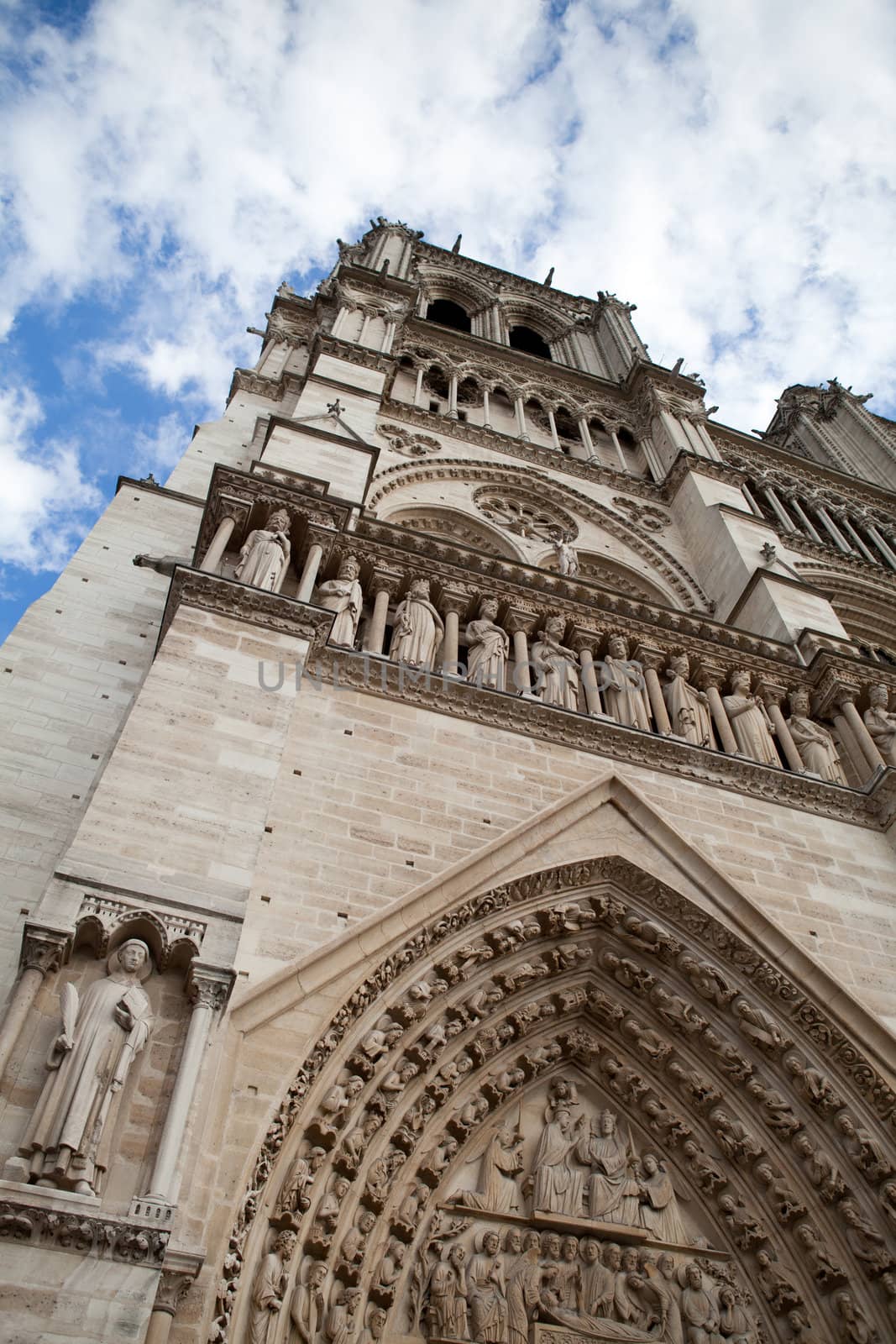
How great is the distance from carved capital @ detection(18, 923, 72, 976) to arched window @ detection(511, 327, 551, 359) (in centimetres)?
2135

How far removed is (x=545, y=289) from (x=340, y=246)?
7463 millimetres

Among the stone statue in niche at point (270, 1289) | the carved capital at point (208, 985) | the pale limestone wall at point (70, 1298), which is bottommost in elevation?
the pale limestone wall at point (70, 1298)

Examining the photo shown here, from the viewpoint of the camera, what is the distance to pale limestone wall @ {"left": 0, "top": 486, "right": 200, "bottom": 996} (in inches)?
229

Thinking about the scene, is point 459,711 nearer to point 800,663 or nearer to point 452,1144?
point 452,1144

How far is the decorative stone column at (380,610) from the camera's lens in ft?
25.2

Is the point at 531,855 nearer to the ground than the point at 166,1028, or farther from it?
farther from it

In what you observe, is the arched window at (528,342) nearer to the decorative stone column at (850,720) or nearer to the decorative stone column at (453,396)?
the decorative stone column at (453,396)

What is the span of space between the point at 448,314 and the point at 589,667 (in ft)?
55.8

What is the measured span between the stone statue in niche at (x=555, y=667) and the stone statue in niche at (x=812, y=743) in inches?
79.1

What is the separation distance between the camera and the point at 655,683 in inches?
340

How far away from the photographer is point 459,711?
7.15 meters

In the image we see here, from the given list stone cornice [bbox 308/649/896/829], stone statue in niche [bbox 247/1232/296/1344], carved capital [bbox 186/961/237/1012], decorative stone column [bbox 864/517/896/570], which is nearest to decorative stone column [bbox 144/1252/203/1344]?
stone statue in niche [bbox 247/1232/296/1344]


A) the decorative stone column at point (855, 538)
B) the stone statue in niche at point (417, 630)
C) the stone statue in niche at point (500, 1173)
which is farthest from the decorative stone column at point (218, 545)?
the decorative stone column at point (855, 538)

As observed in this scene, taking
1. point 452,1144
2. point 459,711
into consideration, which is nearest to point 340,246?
point 459,711
